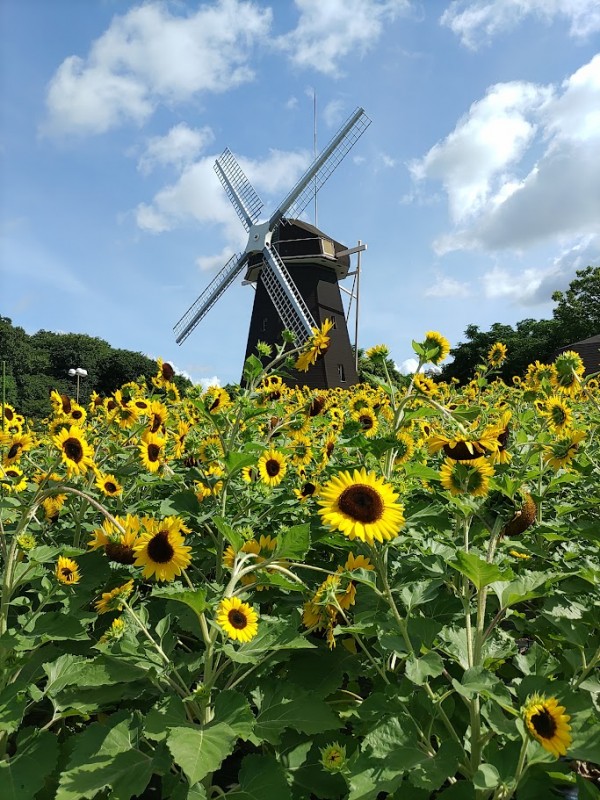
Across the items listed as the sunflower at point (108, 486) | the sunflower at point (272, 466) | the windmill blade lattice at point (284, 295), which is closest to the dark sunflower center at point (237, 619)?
the sunflower at point (272, 466)

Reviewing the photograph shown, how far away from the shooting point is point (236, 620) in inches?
64.6

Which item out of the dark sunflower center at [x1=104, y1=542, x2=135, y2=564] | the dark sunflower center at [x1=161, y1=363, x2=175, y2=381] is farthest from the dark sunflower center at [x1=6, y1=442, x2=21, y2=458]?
the dark sunflower center at [x1=104, y1=542, x2=135, y2=564]

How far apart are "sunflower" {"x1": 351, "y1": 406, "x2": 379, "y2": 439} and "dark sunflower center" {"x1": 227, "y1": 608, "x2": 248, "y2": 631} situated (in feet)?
5.88

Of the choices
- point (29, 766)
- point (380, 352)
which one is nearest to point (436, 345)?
point (380, 352)

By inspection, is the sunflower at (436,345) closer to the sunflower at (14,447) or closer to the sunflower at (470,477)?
the sunflower at (470,477)

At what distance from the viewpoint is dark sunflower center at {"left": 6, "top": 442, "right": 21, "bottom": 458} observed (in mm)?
3387

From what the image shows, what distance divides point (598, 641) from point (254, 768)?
118cm

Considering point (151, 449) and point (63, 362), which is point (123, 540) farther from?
point (63, 362)

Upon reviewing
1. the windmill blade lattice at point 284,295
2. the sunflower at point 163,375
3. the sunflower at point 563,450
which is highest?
the windmill blade lattice at point 284,295

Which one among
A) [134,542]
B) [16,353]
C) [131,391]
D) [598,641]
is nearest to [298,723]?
[134,542]

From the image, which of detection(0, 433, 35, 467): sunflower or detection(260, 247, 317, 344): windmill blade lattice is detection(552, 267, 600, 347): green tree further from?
detection(0, 433, 35, 467): sunflower

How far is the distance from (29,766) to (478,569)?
1519 mm

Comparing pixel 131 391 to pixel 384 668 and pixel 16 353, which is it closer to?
pixel 384 668

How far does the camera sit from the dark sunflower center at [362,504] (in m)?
1.70
